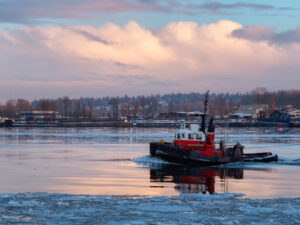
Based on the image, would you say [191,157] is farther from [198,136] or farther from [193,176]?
[193,176]

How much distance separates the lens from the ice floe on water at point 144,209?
65.5ft

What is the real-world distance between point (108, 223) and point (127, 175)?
669 inches

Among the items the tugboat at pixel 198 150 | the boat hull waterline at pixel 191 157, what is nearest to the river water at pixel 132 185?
the boat hull waterline at pixel 191 157

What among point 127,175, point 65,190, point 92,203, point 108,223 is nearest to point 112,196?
point 92,203

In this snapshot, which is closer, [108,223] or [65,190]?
[108,223]

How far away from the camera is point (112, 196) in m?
25.4

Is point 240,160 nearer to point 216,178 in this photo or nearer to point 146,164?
point 146,164

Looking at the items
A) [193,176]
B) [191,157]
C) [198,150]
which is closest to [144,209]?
[193,176]

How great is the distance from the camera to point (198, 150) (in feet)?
151

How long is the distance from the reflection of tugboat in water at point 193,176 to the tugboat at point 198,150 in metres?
1.54

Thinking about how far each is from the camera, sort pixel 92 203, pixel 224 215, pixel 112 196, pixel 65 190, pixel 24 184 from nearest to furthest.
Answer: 1. pixel 224 215
2. pixel 92 203
3. pixel 112 196
4. pixel 65 190
5. pixel 24 184

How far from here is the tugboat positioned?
45125 millimetres

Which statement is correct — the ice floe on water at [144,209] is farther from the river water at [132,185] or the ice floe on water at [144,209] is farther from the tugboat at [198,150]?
the tugboat at [198,150]

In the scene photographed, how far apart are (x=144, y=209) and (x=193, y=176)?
15.6 m
